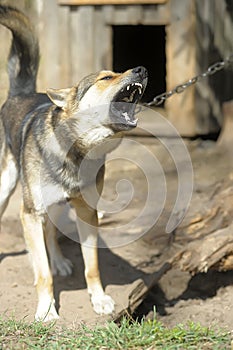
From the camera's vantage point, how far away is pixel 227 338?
13.1ft

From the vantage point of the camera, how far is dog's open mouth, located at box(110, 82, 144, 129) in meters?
4.80

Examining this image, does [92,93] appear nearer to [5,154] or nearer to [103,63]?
[5,154]

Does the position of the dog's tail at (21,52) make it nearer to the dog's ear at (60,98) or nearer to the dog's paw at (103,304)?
the dog's ear at (60,98)

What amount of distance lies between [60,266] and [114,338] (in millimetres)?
2103

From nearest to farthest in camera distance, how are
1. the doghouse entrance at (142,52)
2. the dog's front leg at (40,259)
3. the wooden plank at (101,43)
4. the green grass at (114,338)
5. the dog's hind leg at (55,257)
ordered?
the green grass at (114,338) < the dog's front leg at (40,259) < the dog's hind leg at (55,257) < the wooden plank at (101,43) < the doghouse entrance at (142,52)

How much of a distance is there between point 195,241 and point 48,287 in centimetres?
139

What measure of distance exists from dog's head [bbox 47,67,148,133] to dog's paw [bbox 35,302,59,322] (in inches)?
50.8

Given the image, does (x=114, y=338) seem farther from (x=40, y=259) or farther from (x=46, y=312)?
(x=40, y=259)

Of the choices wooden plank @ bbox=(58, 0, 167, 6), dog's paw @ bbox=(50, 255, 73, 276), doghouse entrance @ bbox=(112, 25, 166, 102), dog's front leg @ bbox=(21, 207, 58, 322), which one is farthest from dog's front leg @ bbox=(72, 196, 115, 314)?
doghouse entrance @ bbox=(112, 25, 166, 102)

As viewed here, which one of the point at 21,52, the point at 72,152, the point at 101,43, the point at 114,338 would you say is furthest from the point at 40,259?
the point at 101,43

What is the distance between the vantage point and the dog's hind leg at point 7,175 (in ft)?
19.3

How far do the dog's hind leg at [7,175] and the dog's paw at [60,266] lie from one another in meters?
0.66

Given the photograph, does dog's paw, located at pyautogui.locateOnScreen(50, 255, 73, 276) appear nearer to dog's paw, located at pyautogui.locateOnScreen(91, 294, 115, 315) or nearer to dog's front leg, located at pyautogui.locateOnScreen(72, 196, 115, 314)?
dog's front leg, located at pyautogui.locateOnScreen(72, 196, 115, 314)

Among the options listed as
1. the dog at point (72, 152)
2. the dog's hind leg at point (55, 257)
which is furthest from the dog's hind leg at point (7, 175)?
the dog's hind leg at point (55, 257)
